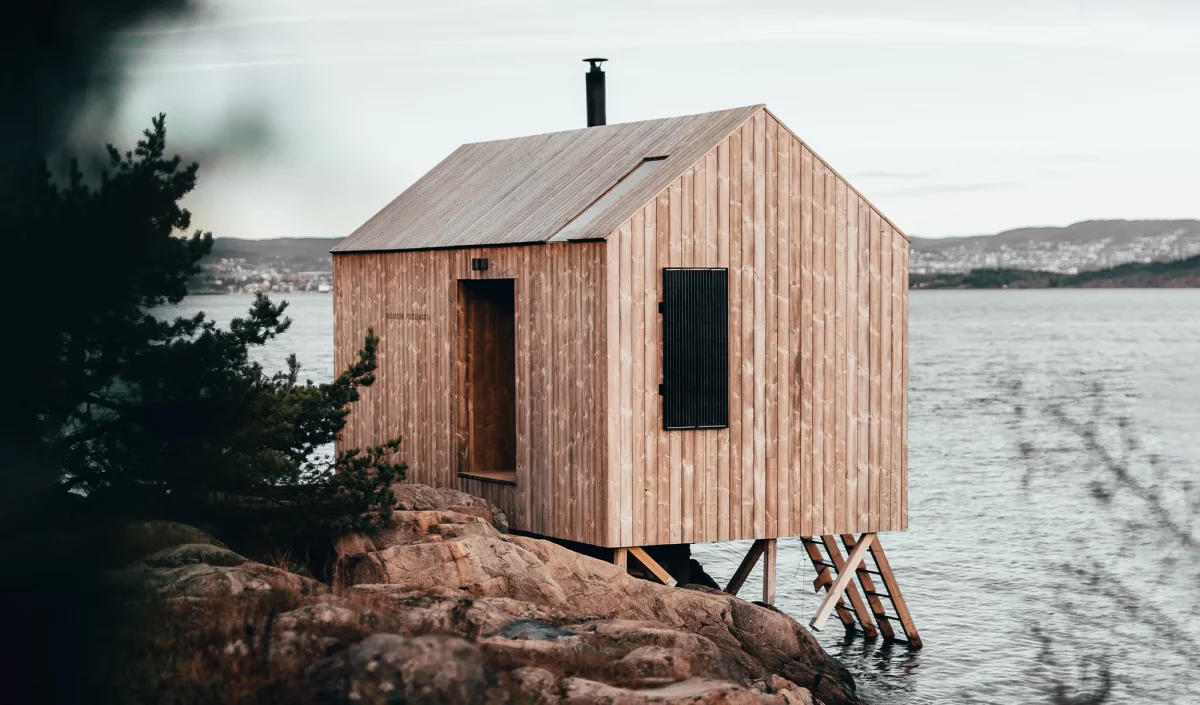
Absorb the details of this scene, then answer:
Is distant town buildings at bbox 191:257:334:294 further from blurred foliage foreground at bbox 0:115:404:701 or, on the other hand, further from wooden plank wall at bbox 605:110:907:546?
wooden plank wall at bbox 605:110:907:546

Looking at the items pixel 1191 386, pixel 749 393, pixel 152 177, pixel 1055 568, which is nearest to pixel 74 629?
pixel 152 177

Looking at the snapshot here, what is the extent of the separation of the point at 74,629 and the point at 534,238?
34.5 feet

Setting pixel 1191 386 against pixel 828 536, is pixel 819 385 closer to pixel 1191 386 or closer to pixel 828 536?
pixel 828 536

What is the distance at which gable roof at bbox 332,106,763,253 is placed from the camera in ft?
58.7

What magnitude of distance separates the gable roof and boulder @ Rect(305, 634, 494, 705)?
294 inches

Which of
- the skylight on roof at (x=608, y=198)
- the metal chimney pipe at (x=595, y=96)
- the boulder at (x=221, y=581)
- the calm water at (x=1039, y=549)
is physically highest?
the metal chimney pipe at (x=595, y=96)

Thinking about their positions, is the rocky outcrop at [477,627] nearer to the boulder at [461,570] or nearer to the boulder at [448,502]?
the boulder at [461,570]

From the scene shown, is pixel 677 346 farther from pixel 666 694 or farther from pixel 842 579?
pixel 666 694

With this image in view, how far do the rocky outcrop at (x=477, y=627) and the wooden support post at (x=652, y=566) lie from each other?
959mm

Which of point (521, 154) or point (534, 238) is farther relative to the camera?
point (521, 154)

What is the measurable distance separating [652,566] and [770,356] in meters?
2.85

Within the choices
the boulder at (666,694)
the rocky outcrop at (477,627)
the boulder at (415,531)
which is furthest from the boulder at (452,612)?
the boulder at (415,531)

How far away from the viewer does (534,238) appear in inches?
712

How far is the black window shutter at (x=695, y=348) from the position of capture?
17.3 metres
